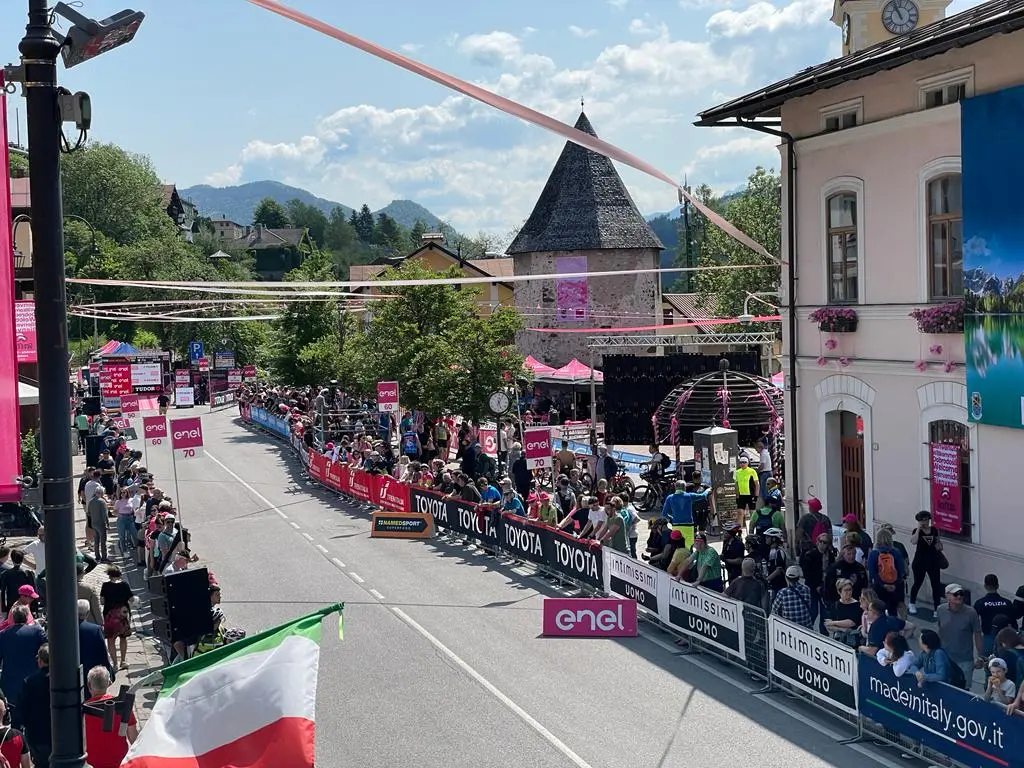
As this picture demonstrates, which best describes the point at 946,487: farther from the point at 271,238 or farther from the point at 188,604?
the point at 271,238

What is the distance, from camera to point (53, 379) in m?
6.63

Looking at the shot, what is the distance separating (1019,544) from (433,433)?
884 inches

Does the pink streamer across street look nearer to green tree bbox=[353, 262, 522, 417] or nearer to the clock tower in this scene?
the clock tower

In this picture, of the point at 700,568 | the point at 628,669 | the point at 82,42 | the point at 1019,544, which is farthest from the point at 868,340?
the point at 82,42

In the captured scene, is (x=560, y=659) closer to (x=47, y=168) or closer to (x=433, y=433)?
(x=47, y=168)

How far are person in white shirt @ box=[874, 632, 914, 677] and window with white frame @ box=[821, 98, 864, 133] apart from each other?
10.7 meters

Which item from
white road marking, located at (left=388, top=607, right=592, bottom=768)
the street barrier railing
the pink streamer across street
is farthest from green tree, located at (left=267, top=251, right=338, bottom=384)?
the pink streamer across street

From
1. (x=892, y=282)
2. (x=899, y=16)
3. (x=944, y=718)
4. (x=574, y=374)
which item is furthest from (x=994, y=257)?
(x=574, y=374)

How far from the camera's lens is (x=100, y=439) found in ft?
116

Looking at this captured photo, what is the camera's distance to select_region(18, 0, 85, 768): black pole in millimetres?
6594

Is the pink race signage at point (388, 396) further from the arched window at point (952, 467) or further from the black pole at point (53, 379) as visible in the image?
the black pole at point (53, 379)

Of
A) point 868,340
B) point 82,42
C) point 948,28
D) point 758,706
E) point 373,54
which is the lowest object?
point 758,706

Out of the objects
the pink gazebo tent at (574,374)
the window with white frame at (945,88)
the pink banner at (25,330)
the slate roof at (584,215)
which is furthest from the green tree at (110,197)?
the window with white frame at (945,88)

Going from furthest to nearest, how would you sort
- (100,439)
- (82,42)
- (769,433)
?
(100,439) → (769,433) → (82,42)
